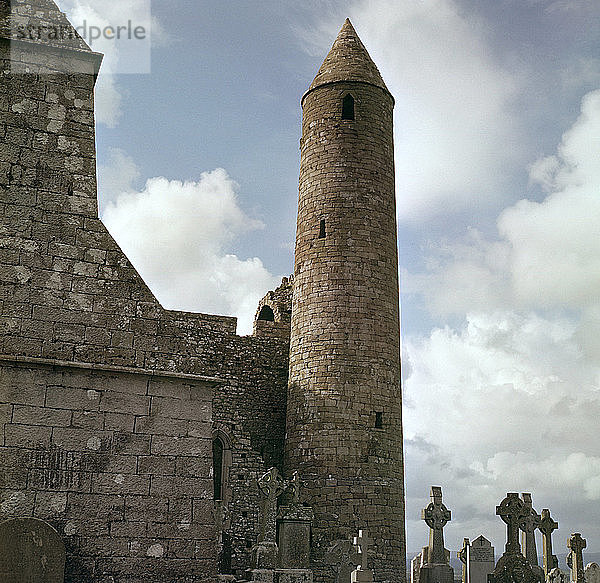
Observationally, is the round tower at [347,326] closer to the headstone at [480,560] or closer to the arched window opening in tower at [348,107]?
the arched window opening in tower at [348,107]

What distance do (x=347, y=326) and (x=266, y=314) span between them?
16.6 feet

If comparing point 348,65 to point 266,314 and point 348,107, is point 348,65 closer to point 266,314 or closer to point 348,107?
point 348,107

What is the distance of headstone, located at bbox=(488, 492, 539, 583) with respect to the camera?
1583cm

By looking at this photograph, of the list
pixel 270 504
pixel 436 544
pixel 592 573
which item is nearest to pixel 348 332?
pixel 436 544

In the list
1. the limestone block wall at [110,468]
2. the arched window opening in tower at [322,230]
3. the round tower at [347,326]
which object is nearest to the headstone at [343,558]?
the round tower at [347,326]

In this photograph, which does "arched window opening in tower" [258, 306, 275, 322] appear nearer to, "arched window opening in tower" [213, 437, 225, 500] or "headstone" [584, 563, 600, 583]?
"arched window opening in tower" [213, 437, 225, 500]

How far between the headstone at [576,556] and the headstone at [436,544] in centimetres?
304

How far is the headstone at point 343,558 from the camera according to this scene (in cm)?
1472

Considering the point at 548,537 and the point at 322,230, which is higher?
the point at 322,230

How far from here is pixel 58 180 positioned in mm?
7461

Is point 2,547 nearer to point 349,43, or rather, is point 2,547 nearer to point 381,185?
point 381,185

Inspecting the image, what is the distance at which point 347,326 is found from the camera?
61.9ft

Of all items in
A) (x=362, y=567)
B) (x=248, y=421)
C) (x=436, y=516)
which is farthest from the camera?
(x=248, y=421)

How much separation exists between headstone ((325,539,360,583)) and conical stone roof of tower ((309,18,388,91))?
11458 mm
